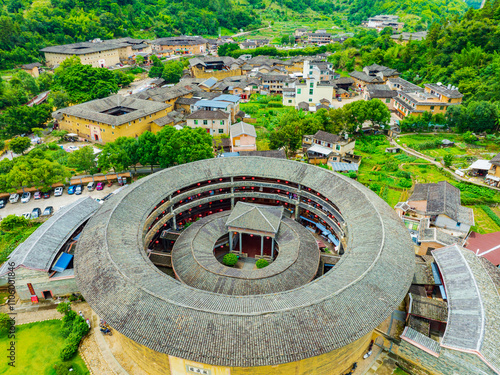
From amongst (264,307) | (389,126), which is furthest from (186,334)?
(389,126)

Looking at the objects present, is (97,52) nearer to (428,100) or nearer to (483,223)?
(428,100)

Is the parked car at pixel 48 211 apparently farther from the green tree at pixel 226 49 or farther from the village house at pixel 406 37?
the village house at pixel 406 37

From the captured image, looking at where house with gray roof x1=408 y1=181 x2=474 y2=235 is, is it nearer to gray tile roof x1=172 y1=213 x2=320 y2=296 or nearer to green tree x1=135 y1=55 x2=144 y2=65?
gray tile roof x1=172 y1=213 x2=320 y2=296

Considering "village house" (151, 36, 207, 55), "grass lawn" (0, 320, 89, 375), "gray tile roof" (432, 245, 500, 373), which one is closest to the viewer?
"gray tile roof" (432, 245, 500, 373)

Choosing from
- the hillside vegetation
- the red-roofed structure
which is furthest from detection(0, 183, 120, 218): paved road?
the hillside vegetation

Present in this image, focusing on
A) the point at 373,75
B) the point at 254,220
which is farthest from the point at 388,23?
the point at 254,220

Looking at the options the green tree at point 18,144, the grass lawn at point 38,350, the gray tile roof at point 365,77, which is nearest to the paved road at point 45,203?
the green tree at point 18,144

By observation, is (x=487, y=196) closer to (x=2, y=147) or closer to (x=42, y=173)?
(x=42, y=173)

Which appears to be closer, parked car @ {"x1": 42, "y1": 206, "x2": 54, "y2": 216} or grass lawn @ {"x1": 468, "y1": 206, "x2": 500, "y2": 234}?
grass lawn @ {"x1": 468, "y1": 206, "x2": 500, "y2": 234}
